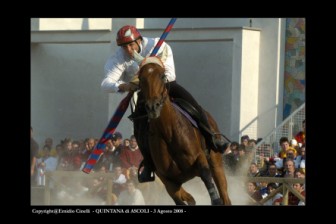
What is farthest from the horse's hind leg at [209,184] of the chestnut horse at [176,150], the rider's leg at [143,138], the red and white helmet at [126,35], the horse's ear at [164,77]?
the red and white helmet at [126,35]

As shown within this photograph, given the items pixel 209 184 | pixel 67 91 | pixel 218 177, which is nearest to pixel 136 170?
pixel 218 177

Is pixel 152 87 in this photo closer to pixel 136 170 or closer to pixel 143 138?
pixel 143 138

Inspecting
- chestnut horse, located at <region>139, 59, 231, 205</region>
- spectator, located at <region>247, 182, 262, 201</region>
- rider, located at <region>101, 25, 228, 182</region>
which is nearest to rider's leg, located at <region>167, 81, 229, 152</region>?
rider, located at <region>101, 25, 228, 182</region>

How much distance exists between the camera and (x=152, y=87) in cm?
1313

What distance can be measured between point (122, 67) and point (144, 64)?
4.24 feet

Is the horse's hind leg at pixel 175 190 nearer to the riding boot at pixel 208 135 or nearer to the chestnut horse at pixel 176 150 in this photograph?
the chestnut horse at pixel 176 150

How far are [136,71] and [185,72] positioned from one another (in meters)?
10.4

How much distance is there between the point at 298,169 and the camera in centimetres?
1769

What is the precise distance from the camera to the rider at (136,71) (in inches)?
570

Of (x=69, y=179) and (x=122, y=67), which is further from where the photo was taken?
(x=69, y=179)

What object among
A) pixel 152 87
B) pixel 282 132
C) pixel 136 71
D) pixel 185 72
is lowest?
pixel 282 132

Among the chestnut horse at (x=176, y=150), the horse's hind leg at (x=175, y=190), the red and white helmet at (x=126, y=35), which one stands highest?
the red and white helmet at (x=126, y=35)

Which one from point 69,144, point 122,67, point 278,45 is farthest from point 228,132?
point 122,67
